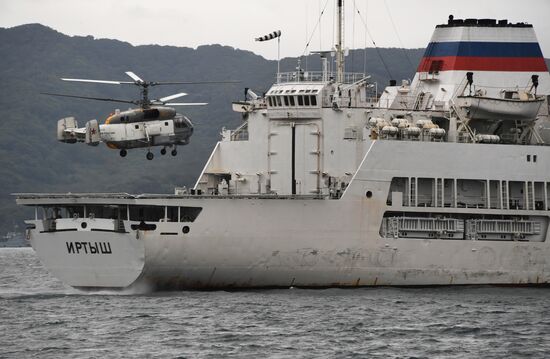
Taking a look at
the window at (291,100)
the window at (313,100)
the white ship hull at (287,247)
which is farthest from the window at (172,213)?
the window at (313,100)

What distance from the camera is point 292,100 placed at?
4647cm

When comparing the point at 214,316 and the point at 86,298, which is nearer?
the point at 214,316

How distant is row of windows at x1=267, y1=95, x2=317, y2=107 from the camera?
46188 mm

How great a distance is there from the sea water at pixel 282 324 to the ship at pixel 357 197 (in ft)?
2.78

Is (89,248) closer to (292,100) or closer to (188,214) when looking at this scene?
(188,214)

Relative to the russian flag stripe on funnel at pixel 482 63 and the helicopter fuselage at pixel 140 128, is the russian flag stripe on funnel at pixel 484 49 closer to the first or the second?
the russian flag stripe on funnel at pixel 482 63

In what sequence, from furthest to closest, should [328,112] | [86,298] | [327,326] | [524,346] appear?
[328,112] → [86,298] → [327,326] → [524,346]

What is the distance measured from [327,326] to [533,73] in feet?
59.3

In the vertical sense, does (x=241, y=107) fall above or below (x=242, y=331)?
above

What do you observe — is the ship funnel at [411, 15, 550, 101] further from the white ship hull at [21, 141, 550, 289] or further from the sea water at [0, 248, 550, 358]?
the sea water at [0, 248, 550, 358]

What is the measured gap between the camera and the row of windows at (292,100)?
1818 inches

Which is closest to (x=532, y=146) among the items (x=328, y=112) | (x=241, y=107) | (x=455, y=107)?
(x=455, y=107)

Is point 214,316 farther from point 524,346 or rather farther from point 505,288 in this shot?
point 505,288

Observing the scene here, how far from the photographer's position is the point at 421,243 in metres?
45.4
